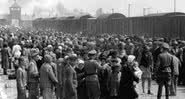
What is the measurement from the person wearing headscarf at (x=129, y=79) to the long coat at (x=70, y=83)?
113 cm

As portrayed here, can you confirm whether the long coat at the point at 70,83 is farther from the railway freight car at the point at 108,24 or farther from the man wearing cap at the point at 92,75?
the railway freight car at the point at 108,24

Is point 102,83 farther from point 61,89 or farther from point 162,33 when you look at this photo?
point 162,33

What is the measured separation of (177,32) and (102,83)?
53.4 ft

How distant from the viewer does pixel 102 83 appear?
9.63 m

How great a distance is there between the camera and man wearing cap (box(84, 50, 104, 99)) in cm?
909

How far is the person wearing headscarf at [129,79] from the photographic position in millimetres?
8383

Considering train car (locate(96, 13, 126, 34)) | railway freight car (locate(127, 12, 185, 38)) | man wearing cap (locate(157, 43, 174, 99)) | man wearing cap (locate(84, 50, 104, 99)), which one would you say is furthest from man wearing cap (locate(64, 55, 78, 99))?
train car (locate(96, 13, 126, 34))

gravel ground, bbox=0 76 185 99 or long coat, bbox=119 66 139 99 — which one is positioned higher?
long coat, bbox=119 66 139 99

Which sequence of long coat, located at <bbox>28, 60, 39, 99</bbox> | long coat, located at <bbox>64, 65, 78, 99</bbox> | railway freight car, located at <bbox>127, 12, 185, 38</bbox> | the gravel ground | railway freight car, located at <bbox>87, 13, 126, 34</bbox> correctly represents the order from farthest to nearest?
railway freight car, located at <bbox>87, 13, 126, 34</bbox>, railway freight car, located at <bbox>127, 12, 185, 38</bbox>, the gravel ground, long coat, located at <bbox>28, 60, 39, 99</bbox>, long coat, located at <bbox>64, 65, 78, 99</bbox>

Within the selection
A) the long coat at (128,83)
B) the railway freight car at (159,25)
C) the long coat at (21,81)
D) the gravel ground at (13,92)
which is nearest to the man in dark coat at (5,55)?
the gravel ground at (13,92)

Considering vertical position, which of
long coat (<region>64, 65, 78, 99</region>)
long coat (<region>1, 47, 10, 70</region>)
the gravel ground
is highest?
long coat (<region>64, 65, 78, 99</region>)

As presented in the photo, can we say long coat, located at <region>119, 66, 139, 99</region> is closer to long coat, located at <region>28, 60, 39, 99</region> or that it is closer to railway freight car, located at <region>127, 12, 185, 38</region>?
long coat, located at <region>28, 60, 39, 99</region>

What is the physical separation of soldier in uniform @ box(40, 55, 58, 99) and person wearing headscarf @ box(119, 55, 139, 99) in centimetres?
169

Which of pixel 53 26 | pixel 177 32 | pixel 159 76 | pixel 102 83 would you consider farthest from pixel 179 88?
pixel 53 26
